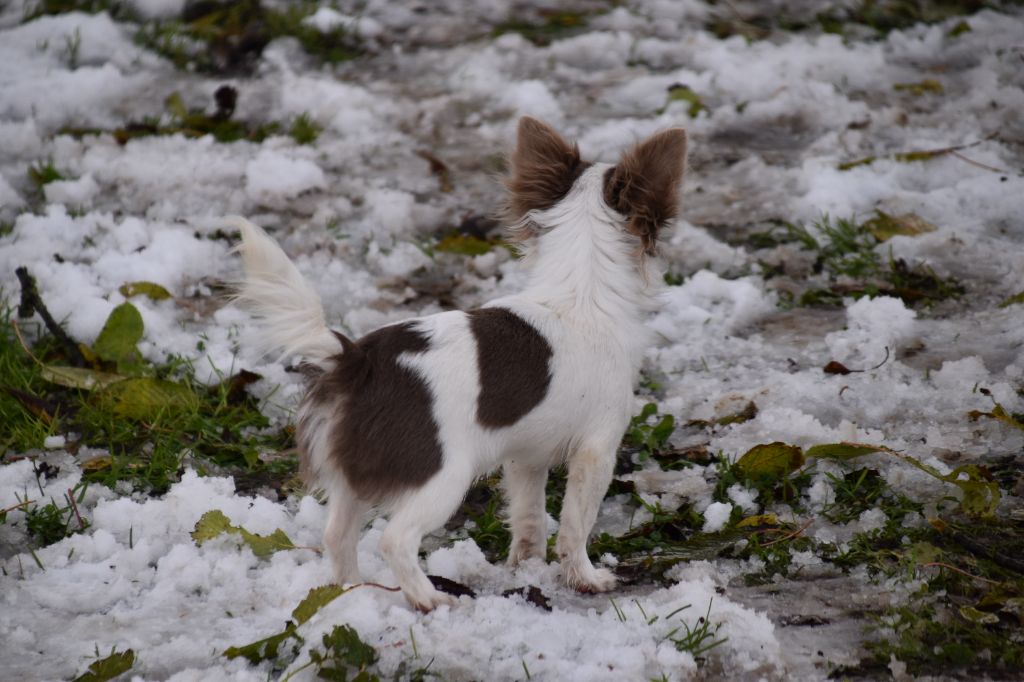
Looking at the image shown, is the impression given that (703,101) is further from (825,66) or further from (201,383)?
(201,383)

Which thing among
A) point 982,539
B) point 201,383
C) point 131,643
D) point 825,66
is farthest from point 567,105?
point 131,643

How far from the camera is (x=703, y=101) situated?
6648 millimetres

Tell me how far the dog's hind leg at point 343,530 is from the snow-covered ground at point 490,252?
0.11 m

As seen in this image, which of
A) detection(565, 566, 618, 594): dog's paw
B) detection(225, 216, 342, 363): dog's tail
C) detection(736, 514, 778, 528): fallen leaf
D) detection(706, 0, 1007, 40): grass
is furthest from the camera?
detection(706, 0, 1007, 40): grass

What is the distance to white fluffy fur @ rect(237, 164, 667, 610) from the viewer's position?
9.28ft

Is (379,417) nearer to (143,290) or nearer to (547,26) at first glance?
(143,290)

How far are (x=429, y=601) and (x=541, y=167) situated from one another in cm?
151

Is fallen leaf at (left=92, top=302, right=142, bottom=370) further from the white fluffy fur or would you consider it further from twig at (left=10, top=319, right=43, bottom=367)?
the white fluffy fur

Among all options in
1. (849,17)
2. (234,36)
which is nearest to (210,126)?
(234,36)

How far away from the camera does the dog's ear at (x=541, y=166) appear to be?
139 inches

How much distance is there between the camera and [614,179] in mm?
3457

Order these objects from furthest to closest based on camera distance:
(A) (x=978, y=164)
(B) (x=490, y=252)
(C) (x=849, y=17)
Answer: (C) (x=849, y=17)
(A) (x=978, y=164)
(B) (x=490, y=252)

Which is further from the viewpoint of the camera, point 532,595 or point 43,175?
point 43,175

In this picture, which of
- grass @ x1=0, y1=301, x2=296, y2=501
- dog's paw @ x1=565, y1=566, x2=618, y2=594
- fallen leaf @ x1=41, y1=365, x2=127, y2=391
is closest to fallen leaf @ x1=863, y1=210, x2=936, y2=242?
dog's paw @ x1=565, y1=566, x2=618, y2=594
